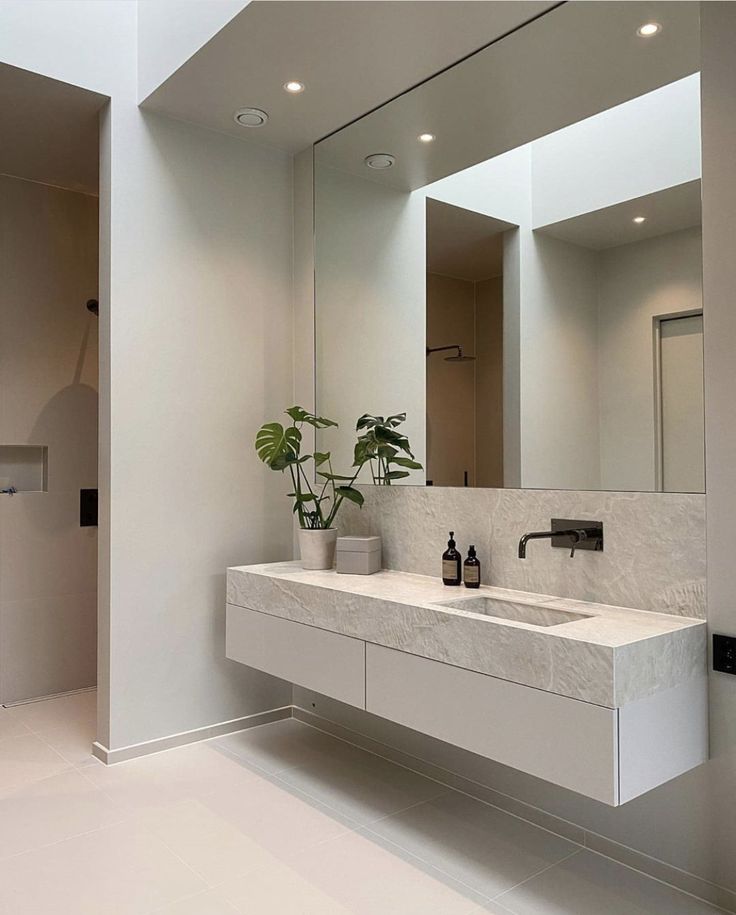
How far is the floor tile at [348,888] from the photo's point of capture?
199 centimetres

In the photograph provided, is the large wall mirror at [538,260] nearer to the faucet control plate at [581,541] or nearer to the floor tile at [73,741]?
the faucet control plate at [581,541]

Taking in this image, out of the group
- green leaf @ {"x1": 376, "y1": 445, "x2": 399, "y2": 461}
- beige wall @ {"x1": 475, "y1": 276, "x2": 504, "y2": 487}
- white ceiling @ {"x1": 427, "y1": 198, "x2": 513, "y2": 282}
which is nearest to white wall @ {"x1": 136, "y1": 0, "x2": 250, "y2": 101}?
white ceiling @ {"x1": 427, "y1": 198, "x2": 513, "y2": 282}

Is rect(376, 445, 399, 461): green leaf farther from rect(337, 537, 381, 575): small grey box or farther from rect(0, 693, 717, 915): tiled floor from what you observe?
rect(0, 693, 717, 915): tiled floor

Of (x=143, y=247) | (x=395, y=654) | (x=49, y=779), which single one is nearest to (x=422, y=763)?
(x=395, y=654)

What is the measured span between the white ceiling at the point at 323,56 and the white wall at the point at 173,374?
0.81ft

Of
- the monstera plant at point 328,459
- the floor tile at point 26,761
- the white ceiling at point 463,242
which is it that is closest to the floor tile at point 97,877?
the floor tile at point 26,761

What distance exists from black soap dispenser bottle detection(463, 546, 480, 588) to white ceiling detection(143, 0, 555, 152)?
1645 millimetres

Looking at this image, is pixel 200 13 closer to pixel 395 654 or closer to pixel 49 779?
pixel 395 654

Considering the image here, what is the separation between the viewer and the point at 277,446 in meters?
3.04

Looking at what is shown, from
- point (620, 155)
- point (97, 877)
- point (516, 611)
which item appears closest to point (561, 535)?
point (516, 611)

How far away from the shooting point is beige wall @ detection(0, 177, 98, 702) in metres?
3.67

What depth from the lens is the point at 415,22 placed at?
235 centimetres

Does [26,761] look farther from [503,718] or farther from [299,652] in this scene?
[503,718]

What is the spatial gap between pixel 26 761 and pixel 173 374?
158 cm
